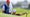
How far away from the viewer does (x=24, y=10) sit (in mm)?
717

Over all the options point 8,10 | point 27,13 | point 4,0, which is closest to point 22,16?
point 27,13

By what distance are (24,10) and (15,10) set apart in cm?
11

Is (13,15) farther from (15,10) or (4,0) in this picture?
(4,0)

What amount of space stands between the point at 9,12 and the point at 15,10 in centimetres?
8

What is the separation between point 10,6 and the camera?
72 centimetres

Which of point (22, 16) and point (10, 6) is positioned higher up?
point (10, 6)

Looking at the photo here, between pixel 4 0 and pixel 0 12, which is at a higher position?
pixel 4 0

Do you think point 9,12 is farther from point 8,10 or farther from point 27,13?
point 27,13

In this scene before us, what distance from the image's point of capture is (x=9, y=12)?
0.72 m

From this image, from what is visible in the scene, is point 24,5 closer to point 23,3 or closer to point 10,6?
point 23,3

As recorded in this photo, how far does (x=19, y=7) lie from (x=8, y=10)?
0.14 meters

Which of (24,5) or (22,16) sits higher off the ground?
(24,5)

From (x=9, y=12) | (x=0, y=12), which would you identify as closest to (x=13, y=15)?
(x=9, y=12)

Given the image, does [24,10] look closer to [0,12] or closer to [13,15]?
[13,15]
